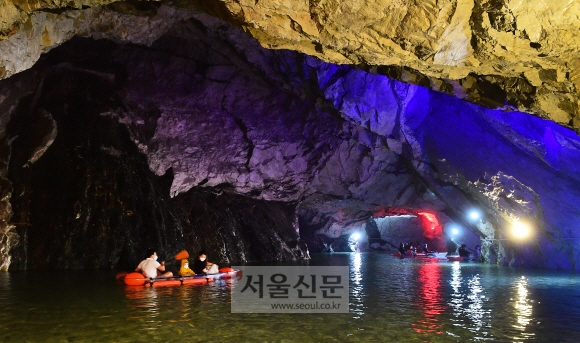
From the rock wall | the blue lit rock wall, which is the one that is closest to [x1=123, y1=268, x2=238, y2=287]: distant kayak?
the rock wall

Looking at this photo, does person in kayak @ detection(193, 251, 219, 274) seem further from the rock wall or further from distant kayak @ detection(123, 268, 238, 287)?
the rock wall

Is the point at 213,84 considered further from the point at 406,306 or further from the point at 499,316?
the point at 499,316

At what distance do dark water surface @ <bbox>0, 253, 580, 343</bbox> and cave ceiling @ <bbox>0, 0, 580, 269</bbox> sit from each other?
4498mm

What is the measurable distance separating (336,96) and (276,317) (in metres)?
12.9

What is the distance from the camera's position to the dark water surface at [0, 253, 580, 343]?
20.0 ft

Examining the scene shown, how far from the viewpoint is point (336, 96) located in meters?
18.8

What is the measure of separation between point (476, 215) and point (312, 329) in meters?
20.0

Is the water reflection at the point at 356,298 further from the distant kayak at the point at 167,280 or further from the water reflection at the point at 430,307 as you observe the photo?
the distant kayak at the point at 167,280

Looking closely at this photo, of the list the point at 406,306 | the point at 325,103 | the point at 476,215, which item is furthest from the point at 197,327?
the point at 476,215

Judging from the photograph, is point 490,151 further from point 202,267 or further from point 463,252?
point 463,252

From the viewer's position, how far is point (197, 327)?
6582 millimetres

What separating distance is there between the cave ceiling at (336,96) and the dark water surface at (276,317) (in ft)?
14.8

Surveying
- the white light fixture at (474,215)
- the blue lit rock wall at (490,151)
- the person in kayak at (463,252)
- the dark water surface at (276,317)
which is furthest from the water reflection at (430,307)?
the person in kayak at (463,252)

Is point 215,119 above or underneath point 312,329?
above
